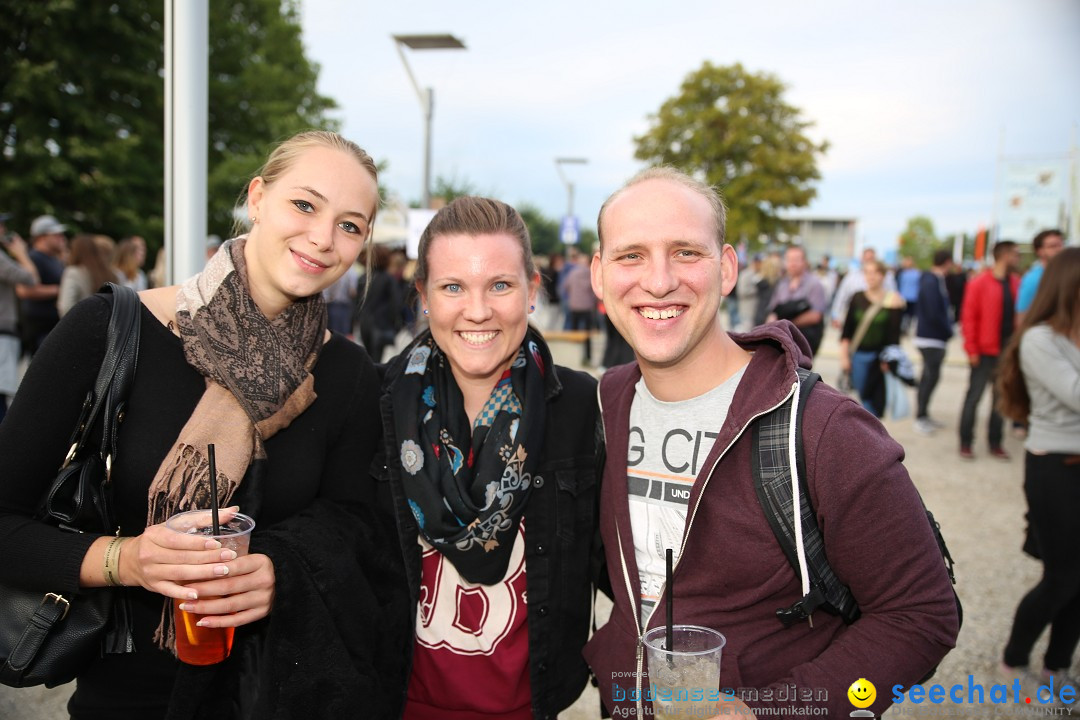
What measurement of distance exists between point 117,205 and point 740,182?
24113 millimetres

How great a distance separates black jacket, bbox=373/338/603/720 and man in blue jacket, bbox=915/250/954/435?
27.1 ft

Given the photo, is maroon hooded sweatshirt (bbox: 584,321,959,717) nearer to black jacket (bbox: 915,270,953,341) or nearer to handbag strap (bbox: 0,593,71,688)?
handbag strap (bbox: 0,593,71,688)

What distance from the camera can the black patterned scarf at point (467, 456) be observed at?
215 centimetres

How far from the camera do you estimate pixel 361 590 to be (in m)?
2.07

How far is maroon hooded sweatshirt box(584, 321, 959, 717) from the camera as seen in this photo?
169 centimetres

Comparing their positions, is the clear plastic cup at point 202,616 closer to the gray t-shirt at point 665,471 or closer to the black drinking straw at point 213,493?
the black drinking straw at point 213,493

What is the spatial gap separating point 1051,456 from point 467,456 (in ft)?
9.69

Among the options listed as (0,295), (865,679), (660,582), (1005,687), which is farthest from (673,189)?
(0,295)

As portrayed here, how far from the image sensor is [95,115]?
19.3m

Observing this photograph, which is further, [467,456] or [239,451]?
[467,456]

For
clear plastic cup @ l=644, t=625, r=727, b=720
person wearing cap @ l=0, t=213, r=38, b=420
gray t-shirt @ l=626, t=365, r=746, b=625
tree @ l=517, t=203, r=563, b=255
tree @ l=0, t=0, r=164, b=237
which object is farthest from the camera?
tree @ l=517, t=203, r=563, b=255

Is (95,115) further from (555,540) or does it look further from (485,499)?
(555,540)

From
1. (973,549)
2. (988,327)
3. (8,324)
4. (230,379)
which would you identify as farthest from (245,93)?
(230,379)

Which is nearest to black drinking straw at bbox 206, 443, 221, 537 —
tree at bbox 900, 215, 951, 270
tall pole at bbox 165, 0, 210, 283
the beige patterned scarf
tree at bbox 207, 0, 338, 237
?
the beige patterned scarf
